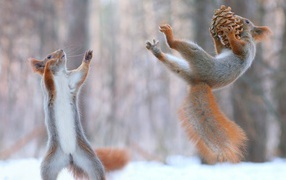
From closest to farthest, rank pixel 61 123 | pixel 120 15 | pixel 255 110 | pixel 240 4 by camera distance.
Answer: pixel 61 123 < pixel 240 4 < pixel 255 110 < pixel 120 15

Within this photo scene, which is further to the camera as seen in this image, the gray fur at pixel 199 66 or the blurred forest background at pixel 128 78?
the blurred forest background at pixel 128 78

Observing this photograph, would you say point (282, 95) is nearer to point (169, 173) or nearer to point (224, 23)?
point (169, 173)

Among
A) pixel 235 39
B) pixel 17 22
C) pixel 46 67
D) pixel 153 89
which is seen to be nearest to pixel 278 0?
pixel 153 89

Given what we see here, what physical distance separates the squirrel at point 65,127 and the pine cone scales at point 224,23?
3.65 feet

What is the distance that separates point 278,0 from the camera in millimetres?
11602

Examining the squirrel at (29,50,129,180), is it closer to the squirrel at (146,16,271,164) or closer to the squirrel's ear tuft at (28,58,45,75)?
the squirrel's ear tuft at (28,58,45,75)

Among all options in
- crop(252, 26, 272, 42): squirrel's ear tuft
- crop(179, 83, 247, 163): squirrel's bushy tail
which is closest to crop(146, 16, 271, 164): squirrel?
crop(179, 83, 247, 163): squirrel's bushy tail

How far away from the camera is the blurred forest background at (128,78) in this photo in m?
10.4

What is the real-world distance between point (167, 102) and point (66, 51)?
11.7 meters

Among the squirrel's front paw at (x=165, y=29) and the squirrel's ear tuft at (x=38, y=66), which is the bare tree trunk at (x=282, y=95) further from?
the squirrel's ear tuft at (x=38, y=66)

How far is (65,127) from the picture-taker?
4.45 metres

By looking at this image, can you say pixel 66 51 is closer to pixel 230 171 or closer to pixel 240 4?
pixel 230 171

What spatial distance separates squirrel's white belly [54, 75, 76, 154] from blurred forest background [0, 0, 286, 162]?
4.86 metres

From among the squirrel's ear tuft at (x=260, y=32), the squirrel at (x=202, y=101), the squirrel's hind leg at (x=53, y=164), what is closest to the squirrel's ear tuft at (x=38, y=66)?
the squirrel's hind leg at (x=53, y=164)
